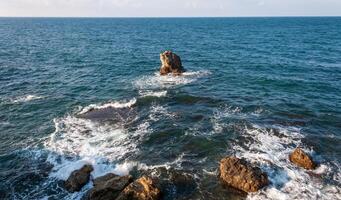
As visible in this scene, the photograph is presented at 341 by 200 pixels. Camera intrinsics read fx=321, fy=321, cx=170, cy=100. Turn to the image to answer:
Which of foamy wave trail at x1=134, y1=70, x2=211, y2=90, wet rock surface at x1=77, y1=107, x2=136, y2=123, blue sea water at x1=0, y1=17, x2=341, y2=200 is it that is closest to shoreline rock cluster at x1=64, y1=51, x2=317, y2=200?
blue sea water at x1=0, y1=17, x2=341, y2=200

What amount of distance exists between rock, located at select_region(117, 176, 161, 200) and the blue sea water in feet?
4.35

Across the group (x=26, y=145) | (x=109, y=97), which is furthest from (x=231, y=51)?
(x=26, y=145)

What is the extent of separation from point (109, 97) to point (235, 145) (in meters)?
23.0

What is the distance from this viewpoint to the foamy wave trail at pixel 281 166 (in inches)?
995

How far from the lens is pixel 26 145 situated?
34781mm

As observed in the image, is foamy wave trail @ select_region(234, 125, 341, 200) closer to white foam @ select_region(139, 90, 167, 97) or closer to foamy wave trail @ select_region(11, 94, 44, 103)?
white foam @ select_region(139, 90, 167, 97)

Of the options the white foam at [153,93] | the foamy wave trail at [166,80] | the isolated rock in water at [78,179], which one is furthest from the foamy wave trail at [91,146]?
the foamy wave trail at [166,80]

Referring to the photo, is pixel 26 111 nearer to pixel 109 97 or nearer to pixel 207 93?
pixel 109 97

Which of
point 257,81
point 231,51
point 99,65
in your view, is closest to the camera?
point 257,81

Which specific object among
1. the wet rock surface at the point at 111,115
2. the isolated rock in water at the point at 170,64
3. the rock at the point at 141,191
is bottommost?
the wet rock surface at the point at 111,115

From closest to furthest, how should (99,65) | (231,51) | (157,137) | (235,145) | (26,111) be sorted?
(235,145) < (157,137) < (26,111) < (99,65) < (231,51)

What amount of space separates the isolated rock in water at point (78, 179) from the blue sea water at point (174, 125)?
55 centimetres

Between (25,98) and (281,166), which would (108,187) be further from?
(25,98)

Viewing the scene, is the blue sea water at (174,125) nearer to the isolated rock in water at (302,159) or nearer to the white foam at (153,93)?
the white foam at (153,93)
